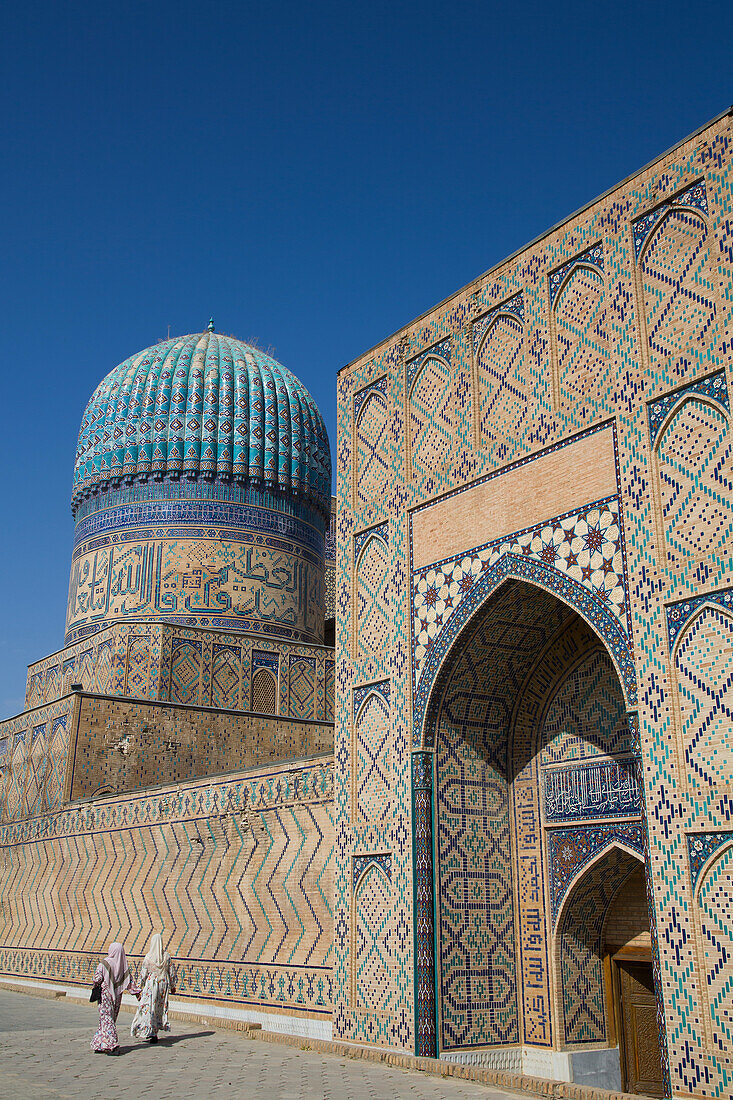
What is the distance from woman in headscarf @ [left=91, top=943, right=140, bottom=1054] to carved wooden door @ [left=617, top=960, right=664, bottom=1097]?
331 cm

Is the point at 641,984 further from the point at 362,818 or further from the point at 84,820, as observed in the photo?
the point at 84,820

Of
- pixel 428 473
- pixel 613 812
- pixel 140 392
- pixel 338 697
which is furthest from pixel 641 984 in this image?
pixel 140 392

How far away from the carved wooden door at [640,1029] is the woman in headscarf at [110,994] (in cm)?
331

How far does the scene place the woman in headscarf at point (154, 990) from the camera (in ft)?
23.1

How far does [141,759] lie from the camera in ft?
40.2

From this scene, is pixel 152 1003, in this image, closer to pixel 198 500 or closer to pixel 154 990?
pixel 154 990

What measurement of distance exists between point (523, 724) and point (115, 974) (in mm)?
3311

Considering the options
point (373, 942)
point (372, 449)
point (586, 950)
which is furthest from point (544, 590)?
point (373, 942)

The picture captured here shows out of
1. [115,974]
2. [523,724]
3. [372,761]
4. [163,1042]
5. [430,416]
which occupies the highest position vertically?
[430,416]

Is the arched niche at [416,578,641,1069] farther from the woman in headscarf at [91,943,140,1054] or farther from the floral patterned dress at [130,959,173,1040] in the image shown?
the woman in headscarf at [91,943,140,1054]

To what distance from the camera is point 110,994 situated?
6770 millimetres

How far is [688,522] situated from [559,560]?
0.99 metres

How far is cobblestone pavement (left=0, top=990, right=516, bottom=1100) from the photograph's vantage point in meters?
5.18

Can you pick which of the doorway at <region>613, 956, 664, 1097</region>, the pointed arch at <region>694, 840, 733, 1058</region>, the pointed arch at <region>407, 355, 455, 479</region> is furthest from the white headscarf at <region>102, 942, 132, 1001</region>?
the pointed arch at <region>407, 355, 455, 479</region>
